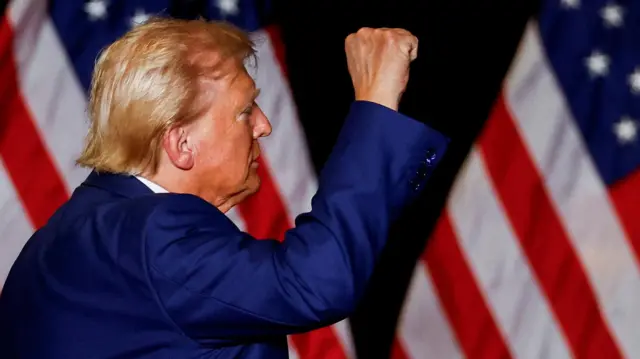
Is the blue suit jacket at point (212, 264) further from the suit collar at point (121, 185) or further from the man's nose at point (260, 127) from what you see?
the man's nose at point (260, 127)

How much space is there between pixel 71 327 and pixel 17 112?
950 millimetres

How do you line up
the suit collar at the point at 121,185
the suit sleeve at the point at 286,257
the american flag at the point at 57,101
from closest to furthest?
1. the suit sleeve at the point at 286,257
2. the suit collar at the point at 121,185
3. the american flag at the point at 57,101

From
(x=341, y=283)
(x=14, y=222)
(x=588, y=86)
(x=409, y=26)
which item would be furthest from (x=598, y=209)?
(x=341, y=283)

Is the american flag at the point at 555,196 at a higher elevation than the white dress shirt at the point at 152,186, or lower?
lower

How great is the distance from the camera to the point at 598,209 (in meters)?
1.85

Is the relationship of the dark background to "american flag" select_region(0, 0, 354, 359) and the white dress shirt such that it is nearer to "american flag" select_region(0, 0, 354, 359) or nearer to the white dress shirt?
"american flag" select_region(0, 0, 354, 359)

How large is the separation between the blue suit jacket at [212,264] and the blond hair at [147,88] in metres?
0.03

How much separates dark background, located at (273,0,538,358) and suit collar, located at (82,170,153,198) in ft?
2.91

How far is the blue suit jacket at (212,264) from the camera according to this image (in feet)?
2.69

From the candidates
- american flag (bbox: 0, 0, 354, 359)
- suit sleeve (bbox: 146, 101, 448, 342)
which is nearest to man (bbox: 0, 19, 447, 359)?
suit sleeve (bbox: 146, 101, 448, 342)

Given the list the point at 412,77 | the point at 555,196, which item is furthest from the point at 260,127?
the point at 555,196

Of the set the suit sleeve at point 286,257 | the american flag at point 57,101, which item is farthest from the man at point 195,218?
the american flag at point 57,101

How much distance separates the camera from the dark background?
1800 mm

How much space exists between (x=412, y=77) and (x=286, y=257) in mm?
A: 1038
